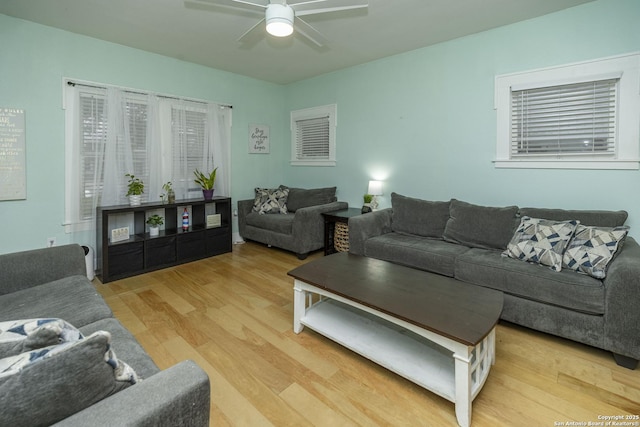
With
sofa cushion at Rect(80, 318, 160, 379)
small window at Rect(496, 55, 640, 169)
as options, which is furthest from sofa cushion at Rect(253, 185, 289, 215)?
sofa cushion at Rect(80, 318, 160, 379)

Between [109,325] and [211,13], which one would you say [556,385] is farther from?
[211,13]

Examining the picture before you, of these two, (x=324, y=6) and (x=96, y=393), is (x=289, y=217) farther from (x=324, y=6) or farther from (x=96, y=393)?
(x=96, y=393)

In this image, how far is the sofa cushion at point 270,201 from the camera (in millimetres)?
4672

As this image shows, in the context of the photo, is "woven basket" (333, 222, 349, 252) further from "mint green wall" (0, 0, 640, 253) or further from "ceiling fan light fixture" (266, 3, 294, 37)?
"ceiling fan light fixture" (266, 3, 294, 37)

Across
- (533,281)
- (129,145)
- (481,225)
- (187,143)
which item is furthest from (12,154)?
(533,281)

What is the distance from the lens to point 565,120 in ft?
9.57

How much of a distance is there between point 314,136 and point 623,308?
4175 mm

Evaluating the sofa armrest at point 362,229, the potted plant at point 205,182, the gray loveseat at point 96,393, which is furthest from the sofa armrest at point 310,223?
the gray loveseat at point 96,393

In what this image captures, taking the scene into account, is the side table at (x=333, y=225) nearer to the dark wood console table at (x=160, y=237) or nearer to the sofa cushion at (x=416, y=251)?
the sofa cushion at (x=416, y=251)

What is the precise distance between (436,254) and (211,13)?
3.03 metres

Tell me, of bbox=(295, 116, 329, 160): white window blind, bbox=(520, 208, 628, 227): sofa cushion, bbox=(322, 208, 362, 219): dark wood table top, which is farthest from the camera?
bbox=(295, 116, 329, 160): white window blind

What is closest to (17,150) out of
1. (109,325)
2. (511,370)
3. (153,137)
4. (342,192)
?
(153,137)

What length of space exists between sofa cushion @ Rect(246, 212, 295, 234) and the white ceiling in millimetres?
2103

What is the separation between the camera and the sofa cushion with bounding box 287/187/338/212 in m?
4.60
